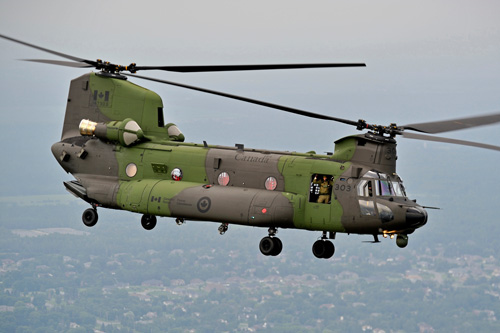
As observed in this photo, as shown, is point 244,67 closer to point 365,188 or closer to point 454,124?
point 365,188

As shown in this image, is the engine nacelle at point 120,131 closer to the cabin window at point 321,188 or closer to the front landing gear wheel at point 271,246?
the front landing gear wheel at point 271,246

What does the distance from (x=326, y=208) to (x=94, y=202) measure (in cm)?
1157

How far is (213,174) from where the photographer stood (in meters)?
44.0

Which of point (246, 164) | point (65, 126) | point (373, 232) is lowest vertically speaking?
point (373, 232)

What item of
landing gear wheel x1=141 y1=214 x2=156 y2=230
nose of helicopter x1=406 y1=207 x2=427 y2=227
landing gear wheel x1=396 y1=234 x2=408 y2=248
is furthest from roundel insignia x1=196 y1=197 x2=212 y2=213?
nose of helicopter x1=406 y1=207 x2=427 y2=227

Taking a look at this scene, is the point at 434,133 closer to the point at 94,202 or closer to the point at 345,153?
the point at 345,153

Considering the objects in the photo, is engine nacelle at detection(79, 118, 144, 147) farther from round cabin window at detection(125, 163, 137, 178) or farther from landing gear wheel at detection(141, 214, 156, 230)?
landing gear wheel at detection(141, 214, 156, 230)

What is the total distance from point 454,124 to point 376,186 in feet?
13.6

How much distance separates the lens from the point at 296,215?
41469mm

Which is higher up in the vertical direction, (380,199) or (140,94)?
(140,94)

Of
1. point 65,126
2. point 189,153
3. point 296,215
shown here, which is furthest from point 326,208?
point 65,126

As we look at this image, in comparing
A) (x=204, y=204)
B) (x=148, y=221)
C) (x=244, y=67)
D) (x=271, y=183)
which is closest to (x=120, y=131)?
(x=148, y=221)

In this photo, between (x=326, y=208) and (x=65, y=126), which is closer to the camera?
(x=326, y=208)

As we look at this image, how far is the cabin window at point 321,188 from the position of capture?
137 ft
